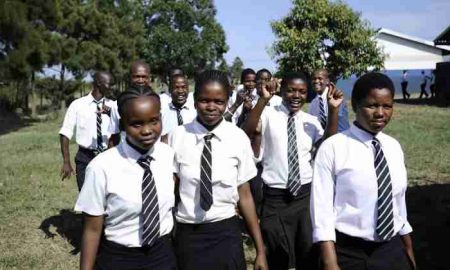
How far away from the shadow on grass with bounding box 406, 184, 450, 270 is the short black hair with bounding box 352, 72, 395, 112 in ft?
8.80

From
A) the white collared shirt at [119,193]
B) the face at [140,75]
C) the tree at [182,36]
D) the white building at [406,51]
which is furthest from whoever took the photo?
the tree at [182,36]

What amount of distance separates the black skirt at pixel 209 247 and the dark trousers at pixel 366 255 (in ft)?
2.10

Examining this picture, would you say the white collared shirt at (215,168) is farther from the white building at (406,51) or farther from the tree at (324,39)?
the white building at (406,51)

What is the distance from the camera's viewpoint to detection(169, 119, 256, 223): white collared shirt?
9.51ft

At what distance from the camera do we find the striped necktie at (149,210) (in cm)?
252

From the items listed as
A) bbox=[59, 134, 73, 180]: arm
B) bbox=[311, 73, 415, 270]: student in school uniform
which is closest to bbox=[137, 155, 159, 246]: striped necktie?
bbox=[311, 73, 415, 270]: student in school uniform

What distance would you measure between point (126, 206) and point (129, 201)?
0.10 feet

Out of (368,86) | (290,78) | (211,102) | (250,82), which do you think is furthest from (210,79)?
(250,82)

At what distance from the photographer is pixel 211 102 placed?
298cm

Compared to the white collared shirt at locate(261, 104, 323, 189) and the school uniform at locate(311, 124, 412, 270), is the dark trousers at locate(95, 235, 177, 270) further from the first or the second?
the white collared shirt at locate(261, 104, 323, 189)

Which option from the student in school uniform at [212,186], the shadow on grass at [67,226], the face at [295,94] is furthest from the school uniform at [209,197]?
the shadow on grass at [67,226]

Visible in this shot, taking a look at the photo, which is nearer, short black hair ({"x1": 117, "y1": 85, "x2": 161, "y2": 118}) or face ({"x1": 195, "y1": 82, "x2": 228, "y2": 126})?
short black hair ({"x1": 117, "y1": 85, "x2": 161, "y2": 118})

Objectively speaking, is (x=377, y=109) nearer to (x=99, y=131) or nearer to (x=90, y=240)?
(x=90, y=240)

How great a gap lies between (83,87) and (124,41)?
4520mm
